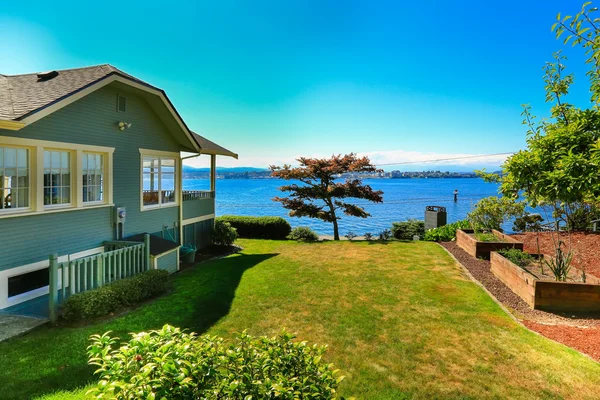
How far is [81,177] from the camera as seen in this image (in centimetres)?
782

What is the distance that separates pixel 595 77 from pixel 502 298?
5.14m

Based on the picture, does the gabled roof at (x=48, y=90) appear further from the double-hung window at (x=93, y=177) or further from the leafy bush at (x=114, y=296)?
the leafy bush at (x=114, y=296)

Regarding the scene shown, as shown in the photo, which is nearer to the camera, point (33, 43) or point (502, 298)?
point (502, 298)

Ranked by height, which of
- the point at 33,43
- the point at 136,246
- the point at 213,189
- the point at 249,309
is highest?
the point at 33,43

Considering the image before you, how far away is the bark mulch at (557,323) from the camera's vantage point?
507 centimetres

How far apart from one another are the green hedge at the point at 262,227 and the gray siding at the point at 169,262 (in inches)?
284

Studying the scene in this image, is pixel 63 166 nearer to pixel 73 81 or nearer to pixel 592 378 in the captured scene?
pixel 73 81

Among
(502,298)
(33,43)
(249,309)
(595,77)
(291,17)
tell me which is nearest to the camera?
(595,77)

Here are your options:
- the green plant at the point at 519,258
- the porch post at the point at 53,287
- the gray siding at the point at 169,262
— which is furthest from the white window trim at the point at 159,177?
the green plant at the point at 519,258

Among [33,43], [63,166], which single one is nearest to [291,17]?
[33,43]

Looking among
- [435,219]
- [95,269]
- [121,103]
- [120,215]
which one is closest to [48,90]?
[121,103]

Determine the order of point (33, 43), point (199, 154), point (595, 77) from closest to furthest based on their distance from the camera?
1. point (595, 77)
2. point (33, 43)
3. point (199, 154)

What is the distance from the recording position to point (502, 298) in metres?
7.19

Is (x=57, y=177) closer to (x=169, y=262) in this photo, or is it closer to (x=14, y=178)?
(x=14, y=178)
